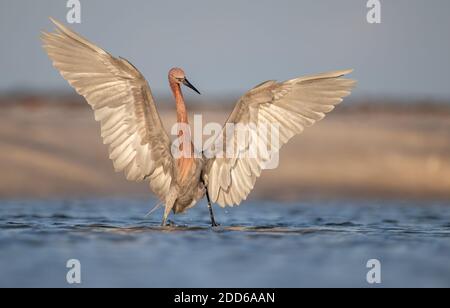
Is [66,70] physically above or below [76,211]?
above

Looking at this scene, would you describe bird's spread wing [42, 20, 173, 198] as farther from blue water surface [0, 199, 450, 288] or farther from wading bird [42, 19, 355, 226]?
blue water surface [0, 199, 450, 288]

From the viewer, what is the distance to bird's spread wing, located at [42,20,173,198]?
1078 centimetres

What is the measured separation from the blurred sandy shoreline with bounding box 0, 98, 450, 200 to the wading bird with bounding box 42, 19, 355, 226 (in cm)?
581

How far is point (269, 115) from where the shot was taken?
440 inches

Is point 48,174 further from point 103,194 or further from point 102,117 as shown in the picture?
point 102,117

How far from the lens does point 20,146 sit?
18.0 metres

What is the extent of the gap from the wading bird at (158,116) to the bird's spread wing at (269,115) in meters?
0.01

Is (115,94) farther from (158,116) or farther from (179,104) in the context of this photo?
(179,104)

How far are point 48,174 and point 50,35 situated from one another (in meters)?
7.00

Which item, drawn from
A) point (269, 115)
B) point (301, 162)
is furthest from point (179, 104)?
Result: point (301, 162)

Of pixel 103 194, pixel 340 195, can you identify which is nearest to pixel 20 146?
pixel 103 194

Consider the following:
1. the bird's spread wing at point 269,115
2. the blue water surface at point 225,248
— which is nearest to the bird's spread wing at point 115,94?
the bird's spread wing at point 269,115

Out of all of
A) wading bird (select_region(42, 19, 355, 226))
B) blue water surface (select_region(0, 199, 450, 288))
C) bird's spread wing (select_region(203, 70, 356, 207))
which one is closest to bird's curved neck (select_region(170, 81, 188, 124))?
wading bird (select_region(42, 19, 355, 226))

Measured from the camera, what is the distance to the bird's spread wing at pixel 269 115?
1094 centimetres
